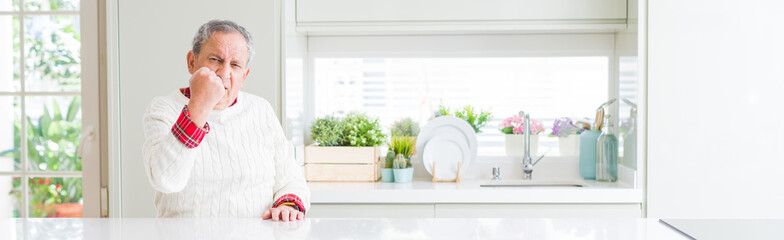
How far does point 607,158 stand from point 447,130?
2.26ft

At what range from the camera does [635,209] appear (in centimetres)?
240

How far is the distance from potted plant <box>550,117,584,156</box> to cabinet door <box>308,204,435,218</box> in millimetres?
875

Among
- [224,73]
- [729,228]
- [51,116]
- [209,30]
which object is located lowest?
[729,228]

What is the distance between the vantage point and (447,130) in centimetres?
279

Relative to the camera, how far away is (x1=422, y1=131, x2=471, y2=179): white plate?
273 centimetres

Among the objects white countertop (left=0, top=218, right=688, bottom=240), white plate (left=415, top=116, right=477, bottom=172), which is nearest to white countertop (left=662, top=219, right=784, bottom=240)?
white countertop (left=0, top=218, right=688, bottom=240)

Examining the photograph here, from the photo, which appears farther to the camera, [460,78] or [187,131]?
[460,78]

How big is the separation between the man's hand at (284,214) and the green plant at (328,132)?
1228 millimetres

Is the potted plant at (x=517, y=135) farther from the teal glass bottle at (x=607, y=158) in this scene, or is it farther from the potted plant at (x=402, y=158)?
the potted plant at (x=402, y=158)

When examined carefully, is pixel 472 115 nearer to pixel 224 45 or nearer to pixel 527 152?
pixel 527 152

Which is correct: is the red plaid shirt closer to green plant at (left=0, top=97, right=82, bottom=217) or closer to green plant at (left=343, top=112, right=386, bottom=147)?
green plant at (left=343, top=112, right=386, bottom=147)

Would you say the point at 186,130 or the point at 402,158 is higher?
the point at 186,130

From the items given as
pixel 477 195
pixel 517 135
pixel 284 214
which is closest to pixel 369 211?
pixel 477 195

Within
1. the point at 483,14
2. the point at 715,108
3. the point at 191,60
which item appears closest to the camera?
the point at 191,60
